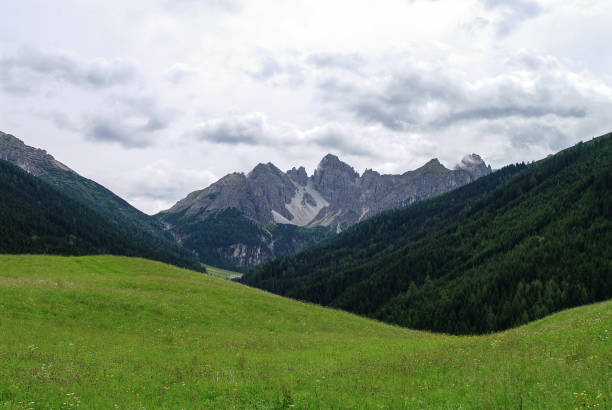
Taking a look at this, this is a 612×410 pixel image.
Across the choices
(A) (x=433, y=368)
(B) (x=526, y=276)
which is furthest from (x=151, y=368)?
(B) (x=526, y=276)

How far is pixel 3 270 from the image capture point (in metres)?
49.2

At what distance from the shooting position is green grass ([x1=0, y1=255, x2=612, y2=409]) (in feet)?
43.8

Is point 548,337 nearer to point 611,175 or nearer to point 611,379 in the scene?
point 611,379

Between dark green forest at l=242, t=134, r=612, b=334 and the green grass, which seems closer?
the green grass

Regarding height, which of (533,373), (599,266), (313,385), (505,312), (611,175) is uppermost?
(611,175)

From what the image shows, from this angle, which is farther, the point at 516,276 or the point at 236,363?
the point at 516,276

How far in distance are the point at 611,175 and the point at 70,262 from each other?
216563 millimetres

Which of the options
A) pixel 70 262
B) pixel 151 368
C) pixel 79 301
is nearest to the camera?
pixel 151 368

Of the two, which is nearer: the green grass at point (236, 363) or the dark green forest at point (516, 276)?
the green grass at point (236, 363)

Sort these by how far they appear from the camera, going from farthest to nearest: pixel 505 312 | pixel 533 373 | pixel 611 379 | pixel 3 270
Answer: pixel 505 312
pixel 3 270
pixel 533 373
pixel 611 379

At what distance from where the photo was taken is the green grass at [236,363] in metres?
13.4

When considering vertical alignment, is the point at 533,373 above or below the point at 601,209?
below

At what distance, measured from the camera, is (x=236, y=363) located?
68.8 ft

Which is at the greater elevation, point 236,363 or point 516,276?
point 516,276
